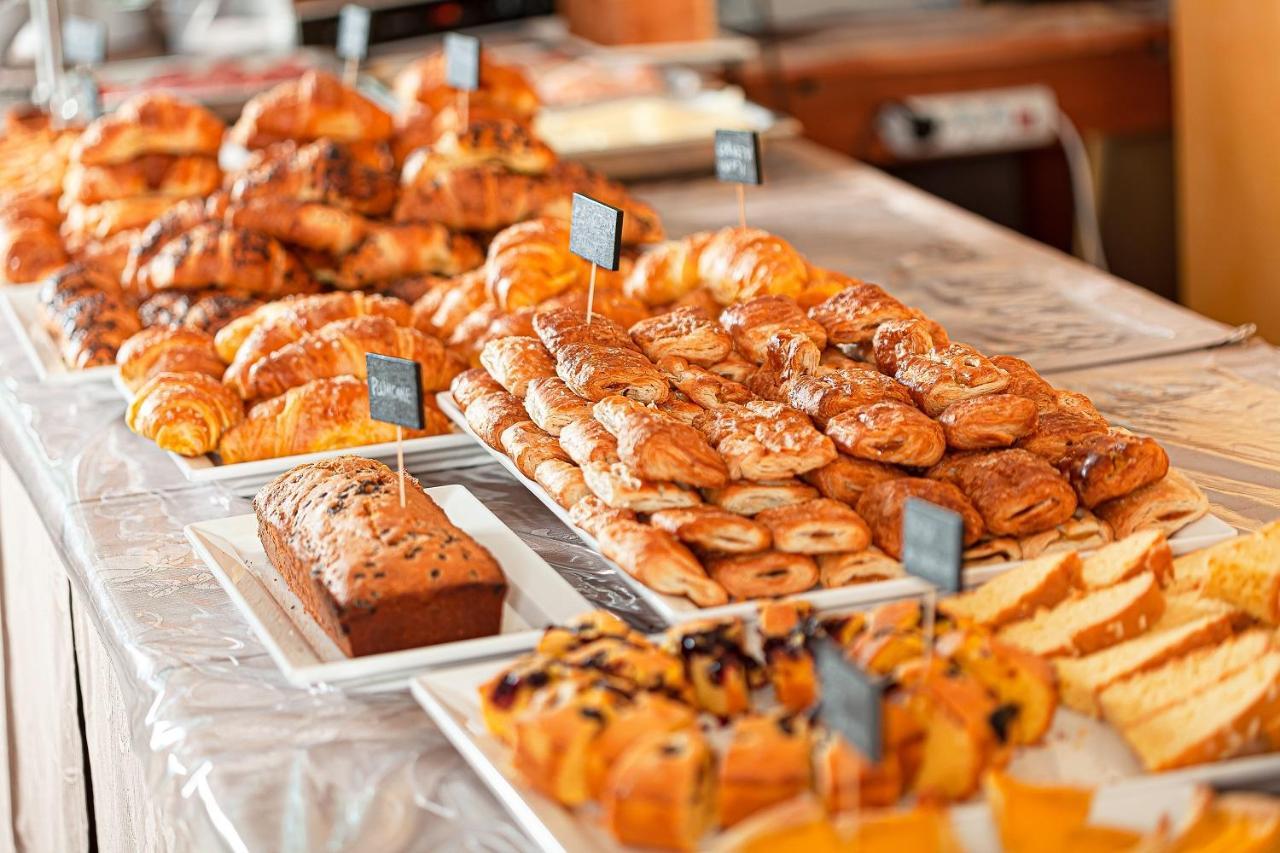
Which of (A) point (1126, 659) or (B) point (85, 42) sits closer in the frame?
(A) point (1126, 659)

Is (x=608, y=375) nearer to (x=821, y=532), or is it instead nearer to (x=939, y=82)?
(x=821, y=532)

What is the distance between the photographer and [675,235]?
358 centimetres

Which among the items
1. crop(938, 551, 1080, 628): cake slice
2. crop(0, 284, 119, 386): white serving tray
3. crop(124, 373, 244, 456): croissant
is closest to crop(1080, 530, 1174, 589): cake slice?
crop(938, 551, 1080, 628): cake slice

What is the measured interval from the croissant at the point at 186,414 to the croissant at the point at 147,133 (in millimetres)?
1162

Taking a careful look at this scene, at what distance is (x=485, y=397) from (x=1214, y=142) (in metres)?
3.51

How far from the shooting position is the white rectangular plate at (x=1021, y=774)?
122cm

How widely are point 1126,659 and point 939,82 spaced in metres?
4.36

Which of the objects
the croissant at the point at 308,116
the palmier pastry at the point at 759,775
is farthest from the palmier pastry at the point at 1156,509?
the croissant at the point at 308,116

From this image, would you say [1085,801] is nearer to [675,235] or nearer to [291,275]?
[291,275]

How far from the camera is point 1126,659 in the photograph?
1.46 meters

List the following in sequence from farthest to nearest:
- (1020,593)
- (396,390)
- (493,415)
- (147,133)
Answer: (147,133)
(493,415)
(396,390)
(1020,593)

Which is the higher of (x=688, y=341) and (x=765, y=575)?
(x=688, y=341)

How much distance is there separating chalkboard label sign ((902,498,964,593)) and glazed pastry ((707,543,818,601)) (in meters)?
0.18

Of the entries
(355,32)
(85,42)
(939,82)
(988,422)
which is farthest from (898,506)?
(939,82)
